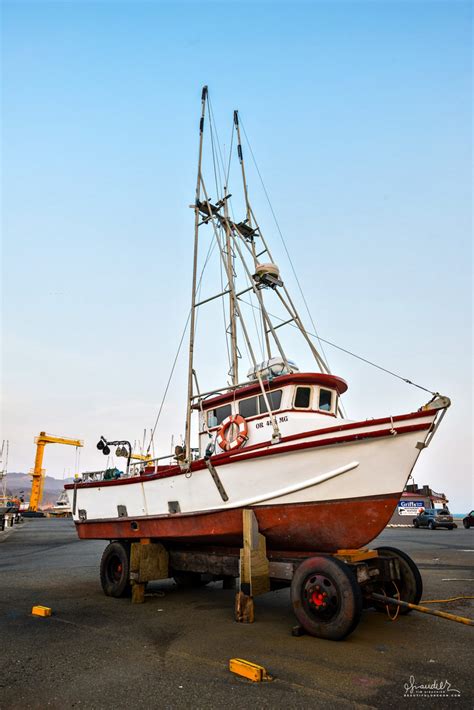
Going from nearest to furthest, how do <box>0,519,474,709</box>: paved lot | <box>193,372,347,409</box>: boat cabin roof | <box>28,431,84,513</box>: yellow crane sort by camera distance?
<box>0,519,474,709</box>: paved lot < <box>193,372,347,409</box>: boat cabin roof < <box>28,431,84,513</box>: yellow crane

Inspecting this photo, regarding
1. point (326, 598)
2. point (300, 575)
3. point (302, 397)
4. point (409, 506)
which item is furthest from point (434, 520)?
point (326, 598)

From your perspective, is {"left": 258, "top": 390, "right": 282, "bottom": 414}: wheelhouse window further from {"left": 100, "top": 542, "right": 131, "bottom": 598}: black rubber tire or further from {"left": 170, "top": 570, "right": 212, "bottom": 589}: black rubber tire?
{"left": 170, "top": 570, "right": 212, "bottom": 589}: black rubber tire

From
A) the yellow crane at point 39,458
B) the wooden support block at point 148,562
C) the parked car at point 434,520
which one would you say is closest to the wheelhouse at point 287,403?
the wooden support block at point 148,562

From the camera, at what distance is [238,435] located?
9.39 metres

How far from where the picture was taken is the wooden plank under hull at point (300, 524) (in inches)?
284

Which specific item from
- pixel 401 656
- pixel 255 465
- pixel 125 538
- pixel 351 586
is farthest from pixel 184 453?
pixel 401 656

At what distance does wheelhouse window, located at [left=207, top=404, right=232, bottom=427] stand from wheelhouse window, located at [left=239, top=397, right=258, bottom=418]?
398 mm

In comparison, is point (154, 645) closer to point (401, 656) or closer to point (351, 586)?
point (351, 586)

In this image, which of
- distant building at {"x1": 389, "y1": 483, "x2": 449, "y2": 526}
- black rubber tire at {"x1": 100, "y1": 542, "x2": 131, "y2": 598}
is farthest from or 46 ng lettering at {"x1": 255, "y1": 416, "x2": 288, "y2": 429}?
distant building at {"x1": 389, "y1": 483, "x2": 449, "y2": 526}

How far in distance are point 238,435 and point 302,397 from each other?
1.55 m

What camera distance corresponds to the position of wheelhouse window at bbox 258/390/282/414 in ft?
31.2

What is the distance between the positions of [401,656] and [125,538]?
7021 mm

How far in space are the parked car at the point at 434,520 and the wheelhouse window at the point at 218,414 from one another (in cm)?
2939

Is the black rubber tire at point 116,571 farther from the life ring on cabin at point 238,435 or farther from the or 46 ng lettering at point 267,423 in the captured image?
the or 46 ng lettering at point 267,423
